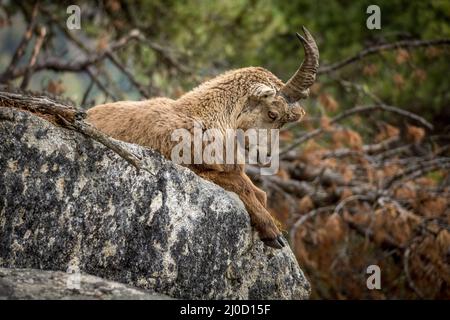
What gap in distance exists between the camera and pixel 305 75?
524cm

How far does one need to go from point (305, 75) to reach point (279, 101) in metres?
0.33

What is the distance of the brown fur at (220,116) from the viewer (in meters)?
4.74

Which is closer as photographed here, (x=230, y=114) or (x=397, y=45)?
(x=230, y=114)

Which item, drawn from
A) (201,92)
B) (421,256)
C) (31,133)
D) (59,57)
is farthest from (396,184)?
(31,133)

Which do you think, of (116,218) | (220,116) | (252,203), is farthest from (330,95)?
(116,218)

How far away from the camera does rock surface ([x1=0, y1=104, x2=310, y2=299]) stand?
12.6 ft

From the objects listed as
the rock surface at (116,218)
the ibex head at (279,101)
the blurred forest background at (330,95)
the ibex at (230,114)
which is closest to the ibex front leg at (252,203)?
the ibex at (230,114)

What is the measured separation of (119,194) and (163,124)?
0.87 m

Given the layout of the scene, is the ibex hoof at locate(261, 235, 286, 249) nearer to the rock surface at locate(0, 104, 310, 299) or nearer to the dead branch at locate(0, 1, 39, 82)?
the rock surface at locate(0, 104, 310, 299)

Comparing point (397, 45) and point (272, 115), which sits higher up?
point (397, 45)

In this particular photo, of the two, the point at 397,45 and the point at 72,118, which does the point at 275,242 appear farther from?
the point at 397,45

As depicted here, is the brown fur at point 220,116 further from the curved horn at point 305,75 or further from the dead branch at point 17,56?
the dead branch at point 17,56

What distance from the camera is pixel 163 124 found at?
4.78 metres

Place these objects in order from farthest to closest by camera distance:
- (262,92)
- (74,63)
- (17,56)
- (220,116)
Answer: (74,63) → (17,56) → (262,92) → (220,116)
